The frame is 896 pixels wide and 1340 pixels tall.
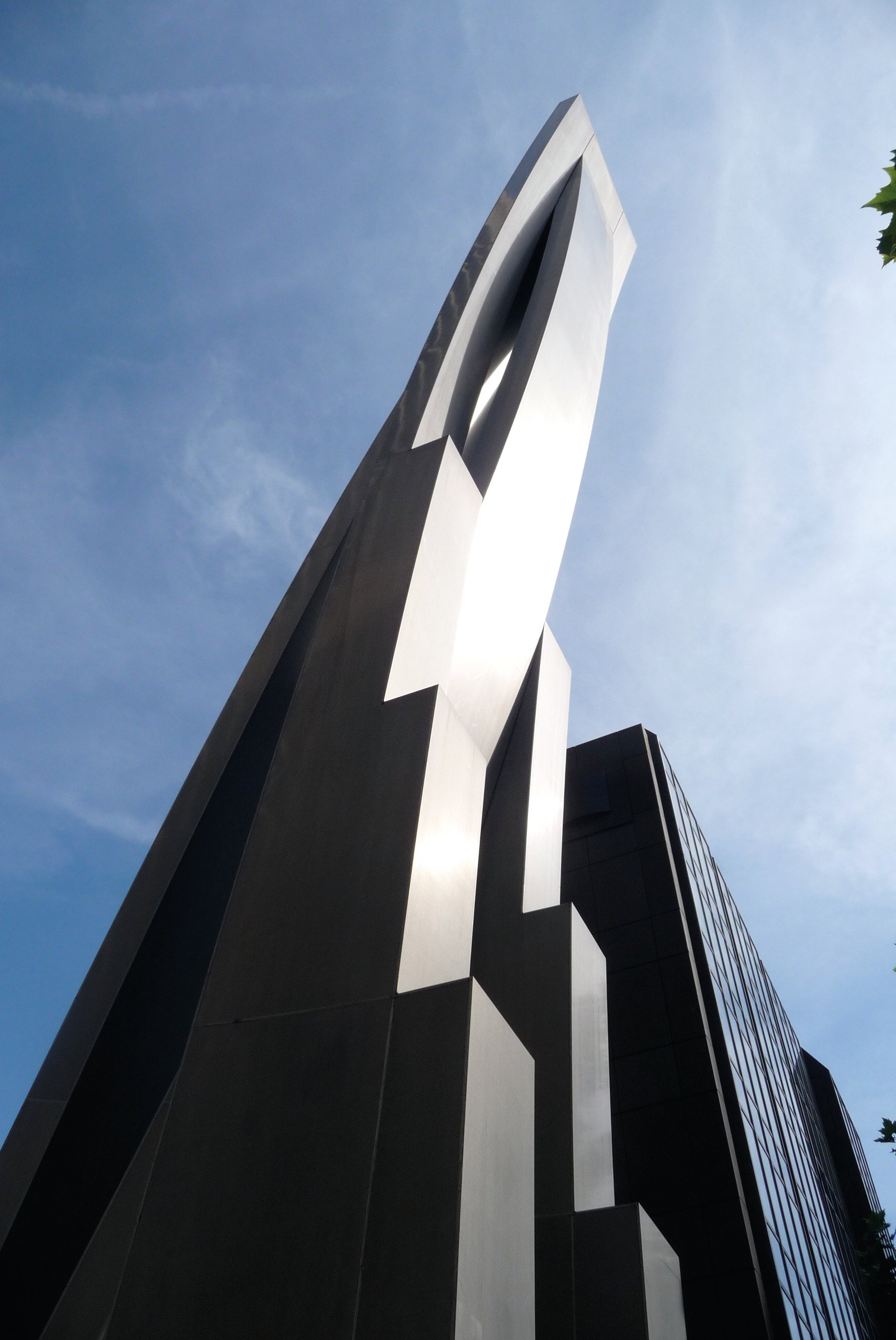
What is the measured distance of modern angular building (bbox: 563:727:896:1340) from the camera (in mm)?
16000

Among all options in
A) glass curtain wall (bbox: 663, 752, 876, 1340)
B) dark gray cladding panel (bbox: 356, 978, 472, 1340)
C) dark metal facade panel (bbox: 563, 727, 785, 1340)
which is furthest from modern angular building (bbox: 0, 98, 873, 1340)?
glass curtain wall (bbox: 663, 752, 876, 1340)

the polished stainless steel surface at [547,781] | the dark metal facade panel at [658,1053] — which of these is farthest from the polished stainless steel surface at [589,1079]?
the dark metal facade panel at [658,1053]

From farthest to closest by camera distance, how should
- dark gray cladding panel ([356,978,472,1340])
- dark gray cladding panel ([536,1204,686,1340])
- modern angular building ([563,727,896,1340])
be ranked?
modern angular building ([563,727,896,1340]) → dark gray cladding panel ([536,1204,686,1340]) → dark gray cladding panel ([356,978,472,1340])

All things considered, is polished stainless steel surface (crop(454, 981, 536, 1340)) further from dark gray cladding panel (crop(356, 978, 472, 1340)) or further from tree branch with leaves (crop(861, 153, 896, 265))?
tree branch with leaves (crop(861, 153, 896, 265))

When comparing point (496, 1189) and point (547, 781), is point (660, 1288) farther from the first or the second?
point (547, 781)

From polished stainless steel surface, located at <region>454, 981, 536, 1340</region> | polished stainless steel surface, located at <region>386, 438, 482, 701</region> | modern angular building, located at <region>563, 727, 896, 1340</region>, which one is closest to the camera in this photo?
polished stainless steel surface, located at <region>454, 981, 536, 1340</region>

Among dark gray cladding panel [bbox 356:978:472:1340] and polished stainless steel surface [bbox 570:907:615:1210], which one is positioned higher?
polished stainless steel surface [bbox 570:907:615:1210]

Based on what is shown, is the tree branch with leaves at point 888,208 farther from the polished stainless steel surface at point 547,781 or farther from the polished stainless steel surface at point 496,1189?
the polished stainless steel surface at point 547,781

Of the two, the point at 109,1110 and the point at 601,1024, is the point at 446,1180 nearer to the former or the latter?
the point at 109,1110

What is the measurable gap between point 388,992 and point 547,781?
20.7ft

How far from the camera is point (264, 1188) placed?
15.4 feet

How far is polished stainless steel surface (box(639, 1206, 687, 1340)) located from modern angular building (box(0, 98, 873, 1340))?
0.04 meters

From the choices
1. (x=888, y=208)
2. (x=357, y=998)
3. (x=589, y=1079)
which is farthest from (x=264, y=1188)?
(x=888, y=208)

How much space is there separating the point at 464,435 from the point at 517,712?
168 inches
